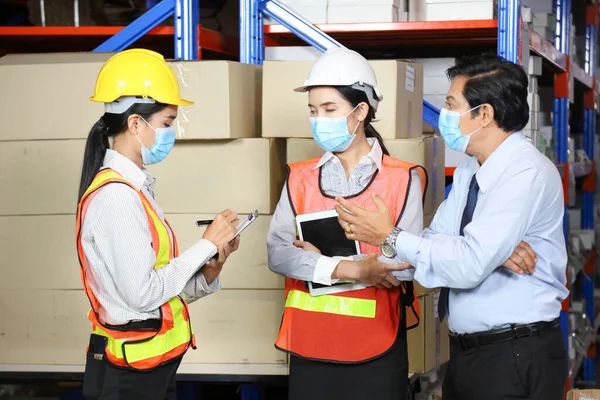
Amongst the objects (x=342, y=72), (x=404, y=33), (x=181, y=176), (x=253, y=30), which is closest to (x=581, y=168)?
(x=404, y=33)

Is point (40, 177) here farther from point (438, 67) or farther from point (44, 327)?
point (438, 67)

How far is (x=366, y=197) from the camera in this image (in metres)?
2.92

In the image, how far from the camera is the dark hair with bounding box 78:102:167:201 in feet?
8.46

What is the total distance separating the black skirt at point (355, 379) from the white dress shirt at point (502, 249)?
0.29 metres

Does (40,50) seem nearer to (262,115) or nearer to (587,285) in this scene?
(262,115)

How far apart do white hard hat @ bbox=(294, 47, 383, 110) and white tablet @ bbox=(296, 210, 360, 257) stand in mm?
439

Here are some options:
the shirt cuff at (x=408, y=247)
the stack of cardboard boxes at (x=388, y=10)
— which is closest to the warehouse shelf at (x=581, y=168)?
the stack of cardboard boxes at (x=388, y=10)

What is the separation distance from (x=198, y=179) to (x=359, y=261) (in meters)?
1.10

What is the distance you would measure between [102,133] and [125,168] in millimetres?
155

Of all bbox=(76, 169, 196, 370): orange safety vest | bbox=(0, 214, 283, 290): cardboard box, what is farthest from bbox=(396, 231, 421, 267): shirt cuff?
bbox=(0, 214, 283, 290): cardboard box

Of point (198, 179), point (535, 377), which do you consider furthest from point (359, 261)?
point (198, 179)

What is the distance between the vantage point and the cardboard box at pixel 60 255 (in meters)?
3.70

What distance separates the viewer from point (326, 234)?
2.96 meters

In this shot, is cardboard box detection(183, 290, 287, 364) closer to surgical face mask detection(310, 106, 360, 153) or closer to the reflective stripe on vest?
the reflective stripe on vest
